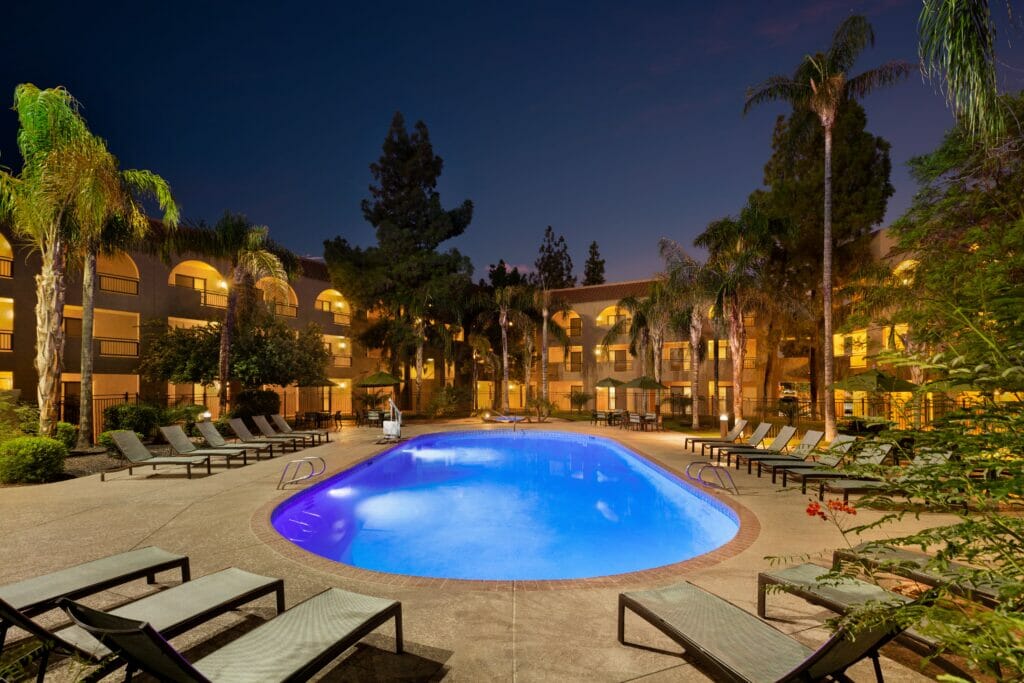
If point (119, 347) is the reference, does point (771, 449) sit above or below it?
below

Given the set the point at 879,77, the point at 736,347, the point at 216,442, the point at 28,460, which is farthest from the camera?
the point at 736,347

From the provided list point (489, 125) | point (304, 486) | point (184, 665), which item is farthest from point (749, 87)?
point (489, 125)

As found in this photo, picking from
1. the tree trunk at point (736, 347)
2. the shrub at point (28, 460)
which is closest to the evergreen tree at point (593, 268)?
the tree trunk at point (736, 347)

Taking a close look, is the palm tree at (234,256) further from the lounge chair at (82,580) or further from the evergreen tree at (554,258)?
the evergreen tree at (554,258)

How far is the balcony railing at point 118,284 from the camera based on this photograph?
1944 centimetres

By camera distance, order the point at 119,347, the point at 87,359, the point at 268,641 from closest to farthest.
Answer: the point at 268,641 → the point at 87,359 → the point at 119,347

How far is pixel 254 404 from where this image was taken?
60.5ft

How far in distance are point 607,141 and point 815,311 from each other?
2291 centimetres

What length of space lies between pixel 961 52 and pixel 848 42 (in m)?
12.9

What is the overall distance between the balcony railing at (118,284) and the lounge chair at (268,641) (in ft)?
71.4

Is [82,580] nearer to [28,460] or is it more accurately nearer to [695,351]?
[28,460]

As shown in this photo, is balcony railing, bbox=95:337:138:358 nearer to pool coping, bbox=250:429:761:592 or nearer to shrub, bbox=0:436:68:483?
shrub, bbox=0:436:68:483

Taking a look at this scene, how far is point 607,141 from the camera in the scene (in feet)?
128

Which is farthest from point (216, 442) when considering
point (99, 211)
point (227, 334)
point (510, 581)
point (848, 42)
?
point (848, 42)
